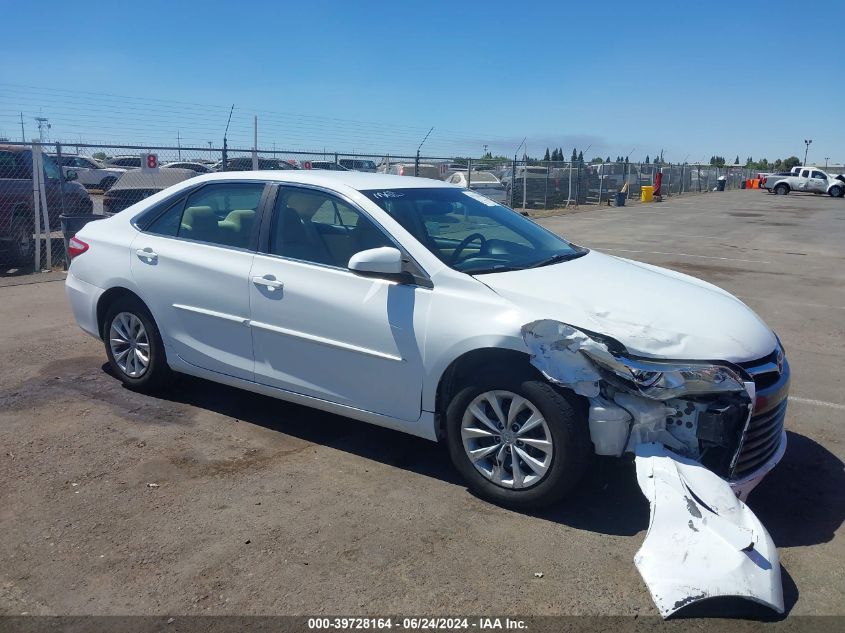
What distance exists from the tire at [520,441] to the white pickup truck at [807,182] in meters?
49.3

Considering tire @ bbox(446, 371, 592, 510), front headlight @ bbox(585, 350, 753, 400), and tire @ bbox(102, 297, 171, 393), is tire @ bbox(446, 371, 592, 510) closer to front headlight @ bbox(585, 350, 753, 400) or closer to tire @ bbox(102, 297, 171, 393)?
front headlight @ bbox(585, 350, 753, 400)

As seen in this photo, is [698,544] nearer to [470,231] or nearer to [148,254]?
[470,231]

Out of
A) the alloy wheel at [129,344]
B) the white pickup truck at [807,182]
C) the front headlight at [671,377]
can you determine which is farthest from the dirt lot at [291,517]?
the white pickup truck at [807,182]

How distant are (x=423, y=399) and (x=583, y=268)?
1.31 meters

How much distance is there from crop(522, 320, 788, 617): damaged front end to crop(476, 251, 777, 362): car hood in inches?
3.3

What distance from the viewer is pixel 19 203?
11219 millimetres

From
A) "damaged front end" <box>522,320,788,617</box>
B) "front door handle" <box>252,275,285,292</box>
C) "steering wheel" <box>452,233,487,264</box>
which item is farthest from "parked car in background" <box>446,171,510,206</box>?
"damaged front end" <box>522,320,788,617</box>

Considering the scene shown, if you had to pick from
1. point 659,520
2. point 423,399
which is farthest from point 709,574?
point 423,399

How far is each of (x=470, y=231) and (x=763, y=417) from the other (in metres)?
2.02

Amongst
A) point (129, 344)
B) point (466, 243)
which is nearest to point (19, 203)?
point (129, 344)

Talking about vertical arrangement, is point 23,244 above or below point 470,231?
below

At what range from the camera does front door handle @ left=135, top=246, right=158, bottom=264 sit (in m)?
5.22

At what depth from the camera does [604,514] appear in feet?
12.7

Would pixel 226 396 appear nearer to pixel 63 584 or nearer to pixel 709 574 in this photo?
pixel 63 584
